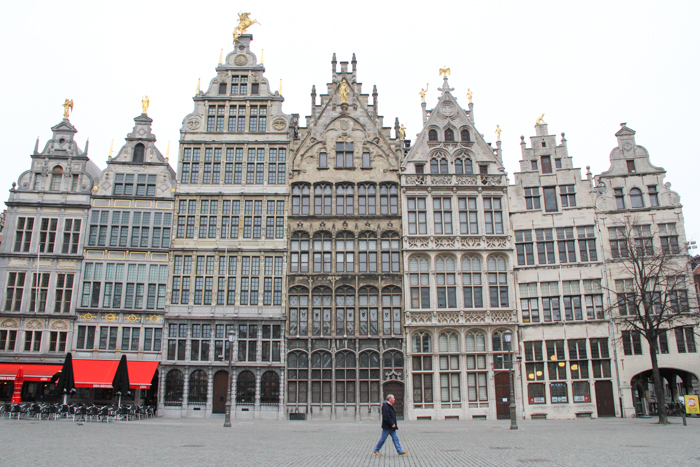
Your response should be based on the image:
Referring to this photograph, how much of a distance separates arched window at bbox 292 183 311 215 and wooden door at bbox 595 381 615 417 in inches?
874

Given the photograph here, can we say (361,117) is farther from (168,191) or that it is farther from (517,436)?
(517,436)

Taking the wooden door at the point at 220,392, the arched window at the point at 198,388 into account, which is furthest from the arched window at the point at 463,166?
the arched window at the point at 198,388

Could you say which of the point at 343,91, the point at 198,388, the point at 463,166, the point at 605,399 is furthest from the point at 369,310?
the point at 343,91

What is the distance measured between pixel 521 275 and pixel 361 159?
13601mm

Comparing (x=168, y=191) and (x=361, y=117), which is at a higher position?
(x=361, y=117)

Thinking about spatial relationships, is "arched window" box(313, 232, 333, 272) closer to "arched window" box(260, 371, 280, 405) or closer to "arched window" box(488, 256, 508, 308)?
"arched window" box(260, 371, 280, 405)

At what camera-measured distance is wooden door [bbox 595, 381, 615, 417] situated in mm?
34938

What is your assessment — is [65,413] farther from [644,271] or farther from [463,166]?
[644,271]

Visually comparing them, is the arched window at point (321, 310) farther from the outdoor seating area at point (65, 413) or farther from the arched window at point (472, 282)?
the outdoor seating area at point (65, 413)

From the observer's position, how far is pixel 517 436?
21.5 meters

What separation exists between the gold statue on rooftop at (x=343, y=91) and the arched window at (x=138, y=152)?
1463 cm

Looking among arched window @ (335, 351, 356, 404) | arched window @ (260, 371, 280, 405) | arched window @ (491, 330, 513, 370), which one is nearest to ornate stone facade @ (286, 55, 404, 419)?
arched window @ (335, 351, 356, 404)

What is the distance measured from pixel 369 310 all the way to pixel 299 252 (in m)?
6.13

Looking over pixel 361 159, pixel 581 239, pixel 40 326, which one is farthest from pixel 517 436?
pixel 40 326
